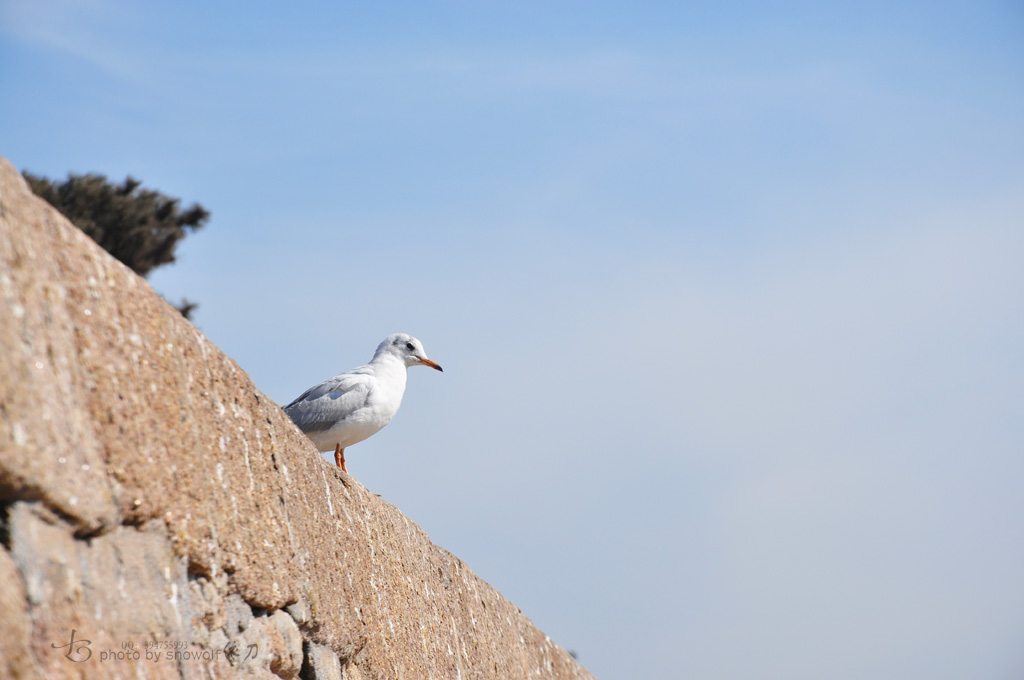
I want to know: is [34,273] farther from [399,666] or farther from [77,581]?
[399,666]

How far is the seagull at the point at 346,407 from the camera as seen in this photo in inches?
267

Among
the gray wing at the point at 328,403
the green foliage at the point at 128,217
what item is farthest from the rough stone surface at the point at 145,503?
the green foliage at the point at 128,217

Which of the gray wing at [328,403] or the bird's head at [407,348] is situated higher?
the bird's head at [407,348]

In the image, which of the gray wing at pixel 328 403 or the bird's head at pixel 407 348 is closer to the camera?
the gray wing at pixel 328 403

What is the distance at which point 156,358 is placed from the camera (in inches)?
113

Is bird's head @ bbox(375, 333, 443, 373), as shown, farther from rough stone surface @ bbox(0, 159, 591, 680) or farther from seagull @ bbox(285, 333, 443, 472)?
rough stone surface @ bbox(0, 159, 591, 680)

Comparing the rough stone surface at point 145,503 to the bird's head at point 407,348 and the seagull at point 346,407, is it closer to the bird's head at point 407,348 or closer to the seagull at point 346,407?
the seagull at point 346,407

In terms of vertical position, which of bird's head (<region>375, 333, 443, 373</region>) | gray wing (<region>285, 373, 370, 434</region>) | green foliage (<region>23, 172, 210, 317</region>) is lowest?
gray wing (<region>285, 373, 370, 434</region>)

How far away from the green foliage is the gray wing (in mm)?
7660

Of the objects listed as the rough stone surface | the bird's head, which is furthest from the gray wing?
the rough stone surface

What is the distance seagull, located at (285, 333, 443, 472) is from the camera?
267 inches

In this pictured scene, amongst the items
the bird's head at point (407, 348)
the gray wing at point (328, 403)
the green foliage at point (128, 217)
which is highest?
the green foliage at point (128, 217)

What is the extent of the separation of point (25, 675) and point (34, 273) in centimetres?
92

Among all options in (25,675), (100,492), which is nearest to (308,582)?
(100,492)
